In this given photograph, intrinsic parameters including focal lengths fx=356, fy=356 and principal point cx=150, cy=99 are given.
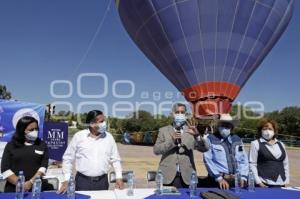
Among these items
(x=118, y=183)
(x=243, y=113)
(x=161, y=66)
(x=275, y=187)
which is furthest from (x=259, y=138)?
(x=243, y=113)

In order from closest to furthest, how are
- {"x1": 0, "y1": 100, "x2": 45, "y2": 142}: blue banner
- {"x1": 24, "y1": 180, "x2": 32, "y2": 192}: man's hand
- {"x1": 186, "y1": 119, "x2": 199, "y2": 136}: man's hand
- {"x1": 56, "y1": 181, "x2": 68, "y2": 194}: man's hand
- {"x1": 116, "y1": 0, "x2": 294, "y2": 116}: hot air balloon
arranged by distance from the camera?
1. {"x1": 56, "y1": 181, "x2": 68, "y2": 194}: man's hand
2. {"x1": 24, "y1": 180, "x2": 32, "y2": 192}: man's hand
3. {"x1": 186, "y1": 119, "x2": 199, "y2": 136}: man's hand
4. {"x1": 0, "y1": 100, "x2": 45, "y2": 142}: blue banner
5. {"x1": 116, "y1": 0, "x2": 294, "y2": 116}: hot air balloon

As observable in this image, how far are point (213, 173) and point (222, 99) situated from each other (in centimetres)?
791

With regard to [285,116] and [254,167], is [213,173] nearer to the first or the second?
[254,167]

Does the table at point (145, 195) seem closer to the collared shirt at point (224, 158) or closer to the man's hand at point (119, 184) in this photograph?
the man's hand at point (119, 184)

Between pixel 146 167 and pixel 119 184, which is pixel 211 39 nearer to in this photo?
pixel 146 167

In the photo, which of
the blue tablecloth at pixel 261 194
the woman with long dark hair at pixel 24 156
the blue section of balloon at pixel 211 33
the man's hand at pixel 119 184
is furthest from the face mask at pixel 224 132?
the blue section of balloon at pixel 211 33

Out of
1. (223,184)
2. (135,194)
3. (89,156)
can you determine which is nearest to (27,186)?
(89,156)

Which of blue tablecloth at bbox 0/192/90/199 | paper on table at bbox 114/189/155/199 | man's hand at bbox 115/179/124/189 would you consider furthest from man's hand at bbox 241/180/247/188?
blue tablecloth at bbox 0/192/90/199

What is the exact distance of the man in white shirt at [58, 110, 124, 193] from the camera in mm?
3930

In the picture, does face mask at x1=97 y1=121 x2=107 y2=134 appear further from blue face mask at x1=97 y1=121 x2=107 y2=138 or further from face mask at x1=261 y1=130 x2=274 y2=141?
face mask at x1=261 y1=130 x2=274 y2=141

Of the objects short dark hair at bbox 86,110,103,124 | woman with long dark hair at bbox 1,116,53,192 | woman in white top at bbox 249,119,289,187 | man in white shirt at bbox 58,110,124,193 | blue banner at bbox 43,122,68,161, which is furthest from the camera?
blue banner at bbox 43,122,68,161

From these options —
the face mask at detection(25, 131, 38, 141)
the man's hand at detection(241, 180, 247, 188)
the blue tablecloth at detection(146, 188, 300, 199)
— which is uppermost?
the face mask at detection(25, 131, 38, 141)

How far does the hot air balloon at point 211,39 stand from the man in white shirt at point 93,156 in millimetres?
8047

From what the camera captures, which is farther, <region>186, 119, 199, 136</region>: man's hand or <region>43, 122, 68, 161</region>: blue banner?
<region>43, 122, 68, 161</region>: blue banner
